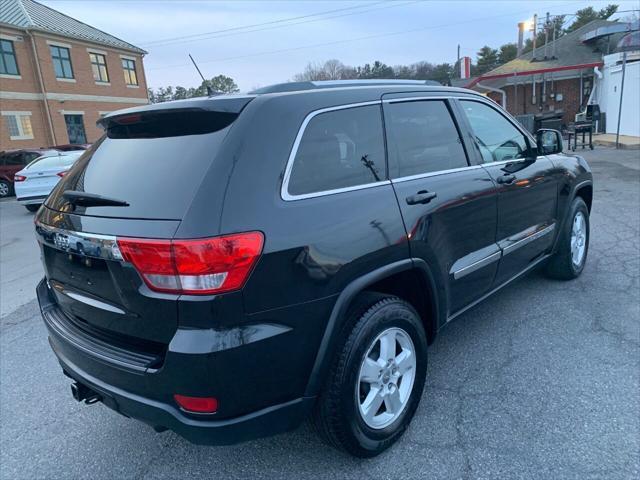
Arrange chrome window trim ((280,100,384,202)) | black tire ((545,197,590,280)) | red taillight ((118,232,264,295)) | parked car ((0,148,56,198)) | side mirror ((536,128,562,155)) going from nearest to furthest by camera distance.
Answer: red taillight ((118,232,264,295)) → chrome window trim ((280,100,384,202)) → side mirror ((536,128,562,155)) → black tire ((545,197,590,280)) → parked car ((0,148,56,198))

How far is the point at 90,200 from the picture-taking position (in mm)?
2133

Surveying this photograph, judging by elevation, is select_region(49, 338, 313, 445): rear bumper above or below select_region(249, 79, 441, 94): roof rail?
below

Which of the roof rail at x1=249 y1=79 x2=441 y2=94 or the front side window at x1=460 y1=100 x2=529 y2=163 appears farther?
the front side window at x1=460 y1=100 x2=529 y2=163

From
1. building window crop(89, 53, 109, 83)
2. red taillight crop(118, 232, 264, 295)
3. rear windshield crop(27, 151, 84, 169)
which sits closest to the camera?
red taillight crop(118, 232, 264, 295)

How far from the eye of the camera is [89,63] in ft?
91.8

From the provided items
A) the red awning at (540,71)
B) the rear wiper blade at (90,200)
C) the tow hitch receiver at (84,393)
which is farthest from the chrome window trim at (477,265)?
the red awning at (540,71)

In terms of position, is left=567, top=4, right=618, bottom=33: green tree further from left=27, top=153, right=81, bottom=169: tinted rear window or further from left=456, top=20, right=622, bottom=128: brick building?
left=27, top=153, right=81, bottom=169: tinted rear window

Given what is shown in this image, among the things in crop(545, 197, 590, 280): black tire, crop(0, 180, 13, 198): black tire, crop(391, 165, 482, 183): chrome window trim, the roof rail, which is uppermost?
the roof rail

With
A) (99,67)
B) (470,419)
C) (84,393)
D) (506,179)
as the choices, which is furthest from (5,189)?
(470,419)

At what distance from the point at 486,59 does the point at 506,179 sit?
64.4m

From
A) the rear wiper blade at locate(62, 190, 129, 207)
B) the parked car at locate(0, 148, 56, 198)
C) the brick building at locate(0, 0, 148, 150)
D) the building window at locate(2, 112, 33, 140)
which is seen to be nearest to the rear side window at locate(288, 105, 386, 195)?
the rear wiper blade at locate(62, 190, 129, 207)

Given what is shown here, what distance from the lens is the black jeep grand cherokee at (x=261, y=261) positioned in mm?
1818

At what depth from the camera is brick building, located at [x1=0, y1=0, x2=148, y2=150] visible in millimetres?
23719

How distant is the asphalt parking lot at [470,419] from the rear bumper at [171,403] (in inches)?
21.1
